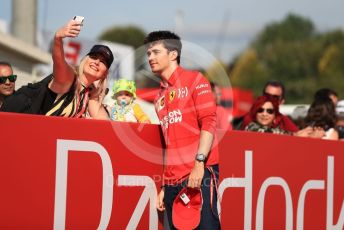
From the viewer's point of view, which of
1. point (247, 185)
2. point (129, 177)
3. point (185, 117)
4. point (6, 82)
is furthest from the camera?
point (247, 185)

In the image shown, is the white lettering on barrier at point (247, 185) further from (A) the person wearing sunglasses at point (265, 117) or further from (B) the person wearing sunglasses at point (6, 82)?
(B) the person wearing sunglasses at point (6, 82)

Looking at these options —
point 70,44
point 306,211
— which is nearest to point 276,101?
point 306,211

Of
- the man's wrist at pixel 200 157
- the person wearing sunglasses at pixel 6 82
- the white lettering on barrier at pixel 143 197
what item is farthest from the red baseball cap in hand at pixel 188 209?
the person wearing sunglasses at pixel 6 82

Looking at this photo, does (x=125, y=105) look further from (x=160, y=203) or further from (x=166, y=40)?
(x=166, y=40)

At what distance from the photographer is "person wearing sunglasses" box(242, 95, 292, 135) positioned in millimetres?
7945

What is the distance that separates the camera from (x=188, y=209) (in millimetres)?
5312

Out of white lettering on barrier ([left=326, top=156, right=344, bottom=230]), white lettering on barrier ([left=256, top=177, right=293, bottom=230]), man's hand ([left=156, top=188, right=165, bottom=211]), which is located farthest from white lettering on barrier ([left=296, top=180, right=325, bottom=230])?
man's hand ([left=156, top=188, right=165, bottom=211])

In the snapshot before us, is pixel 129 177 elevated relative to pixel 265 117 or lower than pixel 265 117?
lower

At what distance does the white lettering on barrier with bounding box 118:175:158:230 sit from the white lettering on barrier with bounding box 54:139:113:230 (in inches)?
6.3

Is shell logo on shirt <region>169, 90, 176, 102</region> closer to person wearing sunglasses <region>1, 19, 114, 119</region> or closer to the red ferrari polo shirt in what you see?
the red ferrari polo shirt

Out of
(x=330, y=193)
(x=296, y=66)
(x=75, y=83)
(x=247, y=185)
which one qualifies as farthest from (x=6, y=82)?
(x=296, y=66)

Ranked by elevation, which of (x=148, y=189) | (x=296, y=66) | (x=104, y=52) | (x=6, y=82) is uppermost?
(x=296, y=66)

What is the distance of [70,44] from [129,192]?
53.8ft

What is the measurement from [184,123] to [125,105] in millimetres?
1591
